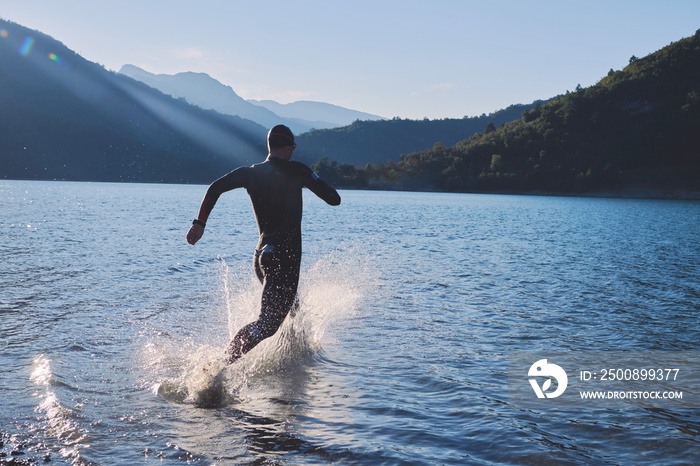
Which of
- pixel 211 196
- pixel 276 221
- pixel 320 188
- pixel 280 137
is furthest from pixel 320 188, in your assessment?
pixel 211 196

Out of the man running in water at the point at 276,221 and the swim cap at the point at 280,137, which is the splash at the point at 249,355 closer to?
the man running in water at the point at 276,221

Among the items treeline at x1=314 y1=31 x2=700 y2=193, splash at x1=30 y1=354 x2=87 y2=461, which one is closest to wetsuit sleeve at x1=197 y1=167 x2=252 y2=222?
splash at x1=30 y1=354 x2=87 y2=461

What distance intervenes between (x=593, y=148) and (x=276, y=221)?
171963 millimetres

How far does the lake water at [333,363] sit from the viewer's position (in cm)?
566

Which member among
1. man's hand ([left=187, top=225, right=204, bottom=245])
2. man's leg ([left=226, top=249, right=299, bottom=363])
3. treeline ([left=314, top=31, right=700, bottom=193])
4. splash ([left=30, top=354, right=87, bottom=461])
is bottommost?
splash ([left=30, top=354, right=87, bottom=461])

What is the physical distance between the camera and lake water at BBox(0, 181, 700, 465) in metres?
5.66

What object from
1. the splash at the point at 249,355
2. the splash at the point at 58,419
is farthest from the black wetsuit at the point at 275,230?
the splash at the point at 58,419

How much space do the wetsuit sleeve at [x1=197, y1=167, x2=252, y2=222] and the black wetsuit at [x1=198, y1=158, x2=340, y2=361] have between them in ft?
0.28

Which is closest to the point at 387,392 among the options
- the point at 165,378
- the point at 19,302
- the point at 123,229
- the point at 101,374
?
the point at 165,378

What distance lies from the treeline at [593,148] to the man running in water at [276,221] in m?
152

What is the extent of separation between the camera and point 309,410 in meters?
6.66

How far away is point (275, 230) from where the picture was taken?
700 centimetres

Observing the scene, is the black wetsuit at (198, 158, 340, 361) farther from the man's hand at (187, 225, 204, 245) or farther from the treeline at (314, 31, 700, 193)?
the treeline at (314, 31, 700, 193)

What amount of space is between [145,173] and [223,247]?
178 m
